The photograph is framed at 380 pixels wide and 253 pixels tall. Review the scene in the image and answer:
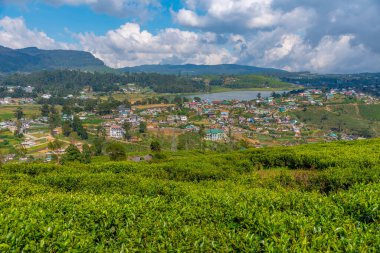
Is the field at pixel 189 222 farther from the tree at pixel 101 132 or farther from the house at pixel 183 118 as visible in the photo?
the house at pixel 183 118

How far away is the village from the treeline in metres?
41.7

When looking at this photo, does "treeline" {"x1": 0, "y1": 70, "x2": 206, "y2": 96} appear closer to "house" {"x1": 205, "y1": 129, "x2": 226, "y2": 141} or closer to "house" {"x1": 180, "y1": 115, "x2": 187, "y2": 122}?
"house" {"x1": 180, "y1": 115, "x2": 187, "y2": 122}

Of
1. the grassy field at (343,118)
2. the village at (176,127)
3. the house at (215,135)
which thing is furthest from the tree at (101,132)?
the grassy field at (343,118)

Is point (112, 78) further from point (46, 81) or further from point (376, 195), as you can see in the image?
point (376, 195)

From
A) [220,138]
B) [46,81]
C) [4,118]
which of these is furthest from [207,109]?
[46,81]

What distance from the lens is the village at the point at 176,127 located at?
54469 millimetres

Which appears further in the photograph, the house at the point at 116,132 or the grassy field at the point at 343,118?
the grassy field at the point at 343,118

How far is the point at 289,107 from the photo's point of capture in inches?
4168

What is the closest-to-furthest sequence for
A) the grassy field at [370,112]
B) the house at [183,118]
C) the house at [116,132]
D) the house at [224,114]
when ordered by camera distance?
the house at [116,132] → the house at [183,118] → the grassy field at [370,112] → the house at [224,114]

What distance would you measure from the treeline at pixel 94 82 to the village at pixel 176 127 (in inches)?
1642

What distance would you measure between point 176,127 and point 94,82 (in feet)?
383

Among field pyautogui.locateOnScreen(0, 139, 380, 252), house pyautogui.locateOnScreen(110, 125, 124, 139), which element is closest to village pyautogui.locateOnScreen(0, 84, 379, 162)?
house pyautogui.locateOnScreen(110, 125, 124, 139)

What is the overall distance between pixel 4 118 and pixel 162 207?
91136mm

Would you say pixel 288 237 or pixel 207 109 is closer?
pixel 288 237
